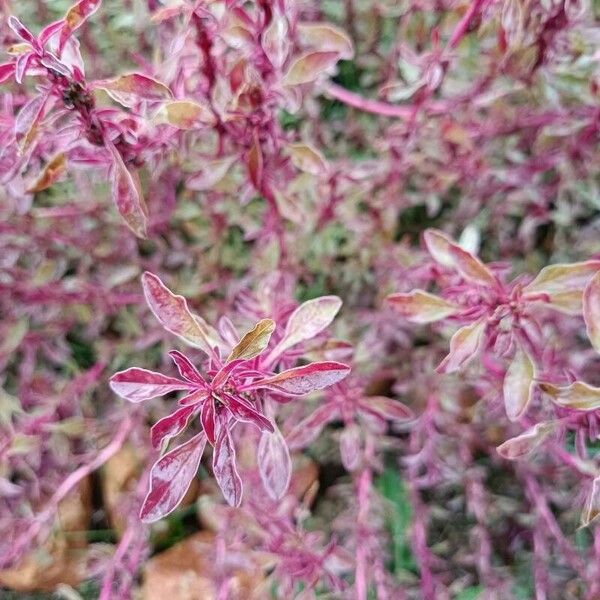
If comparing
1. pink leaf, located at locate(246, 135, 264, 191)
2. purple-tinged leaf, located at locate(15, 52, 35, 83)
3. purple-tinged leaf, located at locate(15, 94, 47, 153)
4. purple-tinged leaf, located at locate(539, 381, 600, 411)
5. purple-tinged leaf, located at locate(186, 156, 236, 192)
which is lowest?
purple-tinged leaf, located at locate(539, 381, 600, 411)

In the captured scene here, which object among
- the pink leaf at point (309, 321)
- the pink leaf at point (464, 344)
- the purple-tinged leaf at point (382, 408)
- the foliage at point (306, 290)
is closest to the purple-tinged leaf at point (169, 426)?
the foliage at point (306, 290)

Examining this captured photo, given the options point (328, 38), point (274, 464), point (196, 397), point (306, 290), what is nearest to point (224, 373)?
point (196, 397)

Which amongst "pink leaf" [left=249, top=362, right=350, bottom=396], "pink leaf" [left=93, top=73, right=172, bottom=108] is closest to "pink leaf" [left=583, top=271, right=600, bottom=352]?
"pink leaf" [left=249, top=362, right=350, bottom=396]

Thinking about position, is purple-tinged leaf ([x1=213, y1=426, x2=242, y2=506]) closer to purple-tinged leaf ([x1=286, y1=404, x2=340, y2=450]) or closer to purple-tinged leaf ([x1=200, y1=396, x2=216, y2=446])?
purple-tinged leaf ([x1=200, y1=396, x2=216, y2=446])

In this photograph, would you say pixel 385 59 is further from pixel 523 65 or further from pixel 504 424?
pixel 504 424

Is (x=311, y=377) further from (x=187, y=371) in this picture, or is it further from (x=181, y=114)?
(x=181, y=114)
